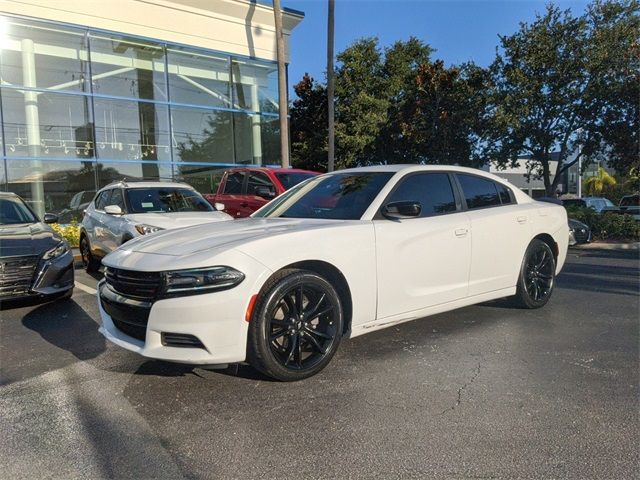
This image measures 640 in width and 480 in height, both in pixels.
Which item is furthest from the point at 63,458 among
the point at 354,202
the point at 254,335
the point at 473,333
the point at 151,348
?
the point at 473,333

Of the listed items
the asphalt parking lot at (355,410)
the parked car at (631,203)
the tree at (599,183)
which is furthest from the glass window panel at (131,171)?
the tree at (599,183)

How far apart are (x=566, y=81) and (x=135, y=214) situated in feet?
43.0

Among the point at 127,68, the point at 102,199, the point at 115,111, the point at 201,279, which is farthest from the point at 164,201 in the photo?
the point at 127,68

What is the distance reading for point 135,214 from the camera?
780 cm

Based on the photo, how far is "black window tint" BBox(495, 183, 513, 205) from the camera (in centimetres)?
540

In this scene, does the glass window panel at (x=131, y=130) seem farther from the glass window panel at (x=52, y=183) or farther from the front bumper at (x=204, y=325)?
the front bumper at (x=204, y=325)

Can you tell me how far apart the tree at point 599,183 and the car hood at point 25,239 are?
45.1 m

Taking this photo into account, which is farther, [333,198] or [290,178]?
[290,178]

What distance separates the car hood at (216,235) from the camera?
11.5 feet

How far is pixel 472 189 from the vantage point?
5.11 meters

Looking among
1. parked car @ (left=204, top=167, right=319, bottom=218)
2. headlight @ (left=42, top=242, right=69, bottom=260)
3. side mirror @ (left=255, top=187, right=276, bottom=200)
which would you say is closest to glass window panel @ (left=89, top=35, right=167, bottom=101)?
parked car @ (left=204, top=167, right=319, bottom=218)

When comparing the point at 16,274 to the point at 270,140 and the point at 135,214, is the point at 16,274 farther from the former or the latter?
the point at 270,140

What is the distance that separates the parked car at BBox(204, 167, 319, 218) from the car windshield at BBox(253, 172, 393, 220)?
4727mm

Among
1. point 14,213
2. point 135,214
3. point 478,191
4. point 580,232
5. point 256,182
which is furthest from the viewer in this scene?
point 580,232
